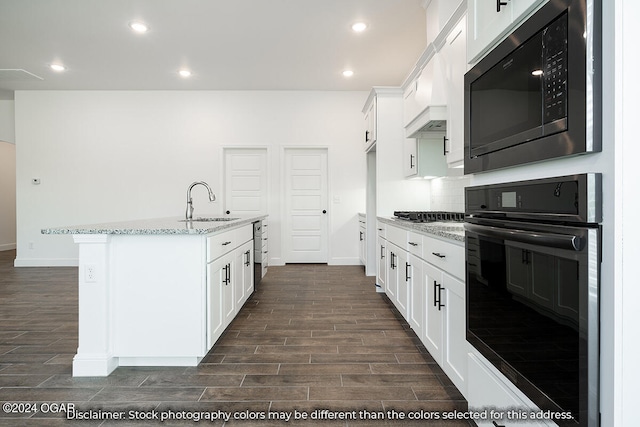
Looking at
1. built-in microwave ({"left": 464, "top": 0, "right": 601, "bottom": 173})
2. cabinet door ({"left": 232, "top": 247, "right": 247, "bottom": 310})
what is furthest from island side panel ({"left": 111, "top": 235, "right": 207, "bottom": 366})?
built-in microwave ({"left": 464, "top": 0, "right": 601, "bottom": 173})

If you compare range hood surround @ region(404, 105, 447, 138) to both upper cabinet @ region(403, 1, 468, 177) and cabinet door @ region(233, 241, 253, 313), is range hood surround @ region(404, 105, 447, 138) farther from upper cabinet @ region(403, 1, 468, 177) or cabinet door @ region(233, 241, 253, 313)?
cabinet door @ region(233, 241, 253, 313)

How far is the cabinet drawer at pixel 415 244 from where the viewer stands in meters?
2.48

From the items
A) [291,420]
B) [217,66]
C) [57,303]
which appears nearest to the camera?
[291,420]

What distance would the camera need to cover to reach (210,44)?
15.0 feet

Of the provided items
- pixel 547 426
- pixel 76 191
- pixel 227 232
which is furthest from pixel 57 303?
pixel 547 426

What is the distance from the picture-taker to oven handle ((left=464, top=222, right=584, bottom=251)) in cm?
88

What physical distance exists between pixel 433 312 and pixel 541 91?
1466 mm

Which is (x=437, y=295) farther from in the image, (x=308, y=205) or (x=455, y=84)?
(x=308, y=205)

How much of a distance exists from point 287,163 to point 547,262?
5.65 m

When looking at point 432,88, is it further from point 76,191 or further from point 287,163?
A: point 76,191

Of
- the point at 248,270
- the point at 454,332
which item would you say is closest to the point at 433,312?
the point at 454,332

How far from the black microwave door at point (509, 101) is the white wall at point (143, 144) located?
4.96m

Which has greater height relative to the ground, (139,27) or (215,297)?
(139,27)
